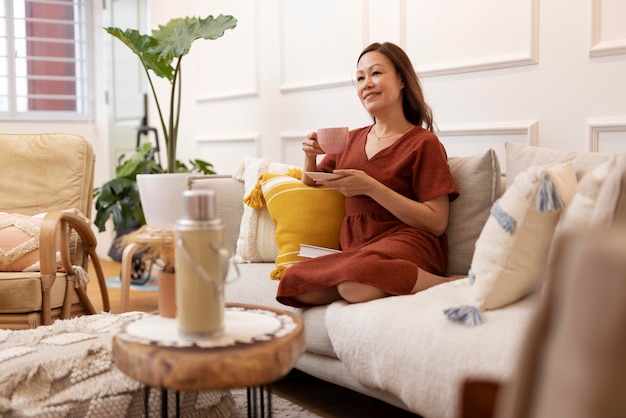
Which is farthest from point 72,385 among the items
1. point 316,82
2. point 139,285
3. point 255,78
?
point 139,285

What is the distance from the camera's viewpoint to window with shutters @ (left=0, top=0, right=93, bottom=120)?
5781 mm

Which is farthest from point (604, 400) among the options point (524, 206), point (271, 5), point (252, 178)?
point (271, 5)

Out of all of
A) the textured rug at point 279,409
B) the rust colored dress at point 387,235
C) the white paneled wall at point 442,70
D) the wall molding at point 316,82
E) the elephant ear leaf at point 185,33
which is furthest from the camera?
the elephant ear leaf at point 185,33

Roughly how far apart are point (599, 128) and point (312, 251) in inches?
41.9

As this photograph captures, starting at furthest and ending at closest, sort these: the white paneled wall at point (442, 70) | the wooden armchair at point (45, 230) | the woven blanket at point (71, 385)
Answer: the wooden armchair at point (45, 230)
the white paneled wall at point (442, 70)
the woven blanket at point (71, 385)

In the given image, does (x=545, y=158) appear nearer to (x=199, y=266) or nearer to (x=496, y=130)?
(x=496, y=130)

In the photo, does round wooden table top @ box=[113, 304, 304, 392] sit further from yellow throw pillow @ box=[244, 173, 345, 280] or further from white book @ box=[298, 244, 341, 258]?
yellow throw pillow @ box=[244, 173, 345, 280]

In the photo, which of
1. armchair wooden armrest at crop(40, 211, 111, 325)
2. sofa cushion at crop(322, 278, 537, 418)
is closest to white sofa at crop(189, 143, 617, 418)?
sofa cushion at crop(322, 278, 537, 418)

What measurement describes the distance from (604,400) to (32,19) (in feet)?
19.4

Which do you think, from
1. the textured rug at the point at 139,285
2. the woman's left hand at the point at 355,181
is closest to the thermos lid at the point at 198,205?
the woman's left hand at the point at 355,181

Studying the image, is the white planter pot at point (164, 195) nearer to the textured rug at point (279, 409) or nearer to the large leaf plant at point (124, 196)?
the large leaf plant at point (124, 196)

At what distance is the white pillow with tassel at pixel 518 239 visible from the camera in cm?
184

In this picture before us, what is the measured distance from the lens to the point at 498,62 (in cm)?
288

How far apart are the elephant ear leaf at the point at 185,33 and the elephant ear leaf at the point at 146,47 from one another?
0.05 ft
